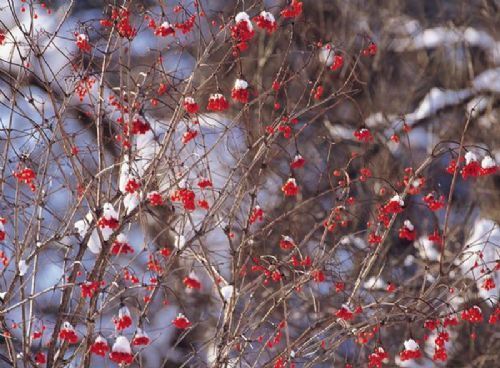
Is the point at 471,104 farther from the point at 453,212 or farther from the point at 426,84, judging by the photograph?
the point at 453,212

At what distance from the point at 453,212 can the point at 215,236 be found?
7.26 ft

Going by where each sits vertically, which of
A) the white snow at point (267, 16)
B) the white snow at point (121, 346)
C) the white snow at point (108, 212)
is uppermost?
the white snow at point (267, 16)

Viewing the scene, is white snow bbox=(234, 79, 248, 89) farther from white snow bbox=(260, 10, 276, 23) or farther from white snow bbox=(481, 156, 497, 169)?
white snow bbox=(481, 156, 497, 169)

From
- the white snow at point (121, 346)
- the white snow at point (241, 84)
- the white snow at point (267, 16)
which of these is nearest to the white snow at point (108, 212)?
the white snow at point (121, 346)

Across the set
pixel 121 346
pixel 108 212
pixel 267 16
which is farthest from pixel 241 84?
pixel 121 346

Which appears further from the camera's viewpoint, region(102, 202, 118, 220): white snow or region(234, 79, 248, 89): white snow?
region(234, 79, 248, 89): white snow

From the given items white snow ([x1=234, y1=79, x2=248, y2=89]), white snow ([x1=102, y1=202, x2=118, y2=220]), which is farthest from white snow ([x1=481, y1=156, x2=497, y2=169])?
white snow ([x1=102, y1=202, x2=118, y2=220])

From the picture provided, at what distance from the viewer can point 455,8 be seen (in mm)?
8125

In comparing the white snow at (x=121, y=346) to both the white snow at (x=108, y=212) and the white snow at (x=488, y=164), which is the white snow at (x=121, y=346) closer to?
the white snow at (x=108, y=212)

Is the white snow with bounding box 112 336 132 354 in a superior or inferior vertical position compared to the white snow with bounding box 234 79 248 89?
inferior

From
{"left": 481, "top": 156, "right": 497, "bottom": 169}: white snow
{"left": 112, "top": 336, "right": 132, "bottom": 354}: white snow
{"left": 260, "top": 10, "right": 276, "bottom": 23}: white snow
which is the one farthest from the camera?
{"left": 481, "top": 156, "right": 497, "bottom": 169}: white snow

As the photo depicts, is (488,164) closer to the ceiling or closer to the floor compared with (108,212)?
closer to the floor

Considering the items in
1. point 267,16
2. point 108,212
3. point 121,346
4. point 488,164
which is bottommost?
point 121,346

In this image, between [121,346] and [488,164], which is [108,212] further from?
[488,164]
